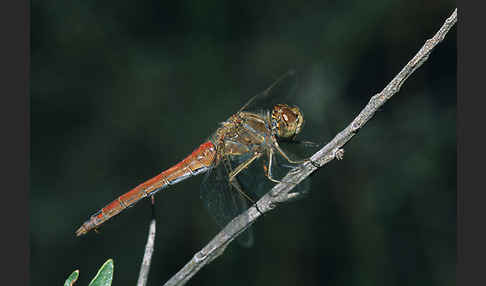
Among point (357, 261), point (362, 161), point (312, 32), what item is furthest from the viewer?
point (312, 32)

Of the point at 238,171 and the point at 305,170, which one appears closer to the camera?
the point at 305,170

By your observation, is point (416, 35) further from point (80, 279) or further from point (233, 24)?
point (80, 279)

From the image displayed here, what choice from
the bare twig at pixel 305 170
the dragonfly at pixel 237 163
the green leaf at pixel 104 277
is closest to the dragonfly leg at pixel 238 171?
the dragonfly at pixel 237 163

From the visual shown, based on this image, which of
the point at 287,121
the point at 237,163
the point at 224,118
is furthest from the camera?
the point at 224,118

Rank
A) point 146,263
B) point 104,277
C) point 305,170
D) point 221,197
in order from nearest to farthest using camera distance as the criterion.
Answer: point 104,277
point 146,263
point 305,170
point 221,197

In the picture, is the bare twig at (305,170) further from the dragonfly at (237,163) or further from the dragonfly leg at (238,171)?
the dragonfly leg at (238,171)

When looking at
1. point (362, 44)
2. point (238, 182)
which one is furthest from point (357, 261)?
point (362, 44)

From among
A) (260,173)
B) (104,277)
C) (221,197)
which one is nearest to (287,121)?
(260,173)

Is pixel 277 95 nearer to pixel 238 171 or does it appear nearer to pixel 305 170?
pixel 238 171
